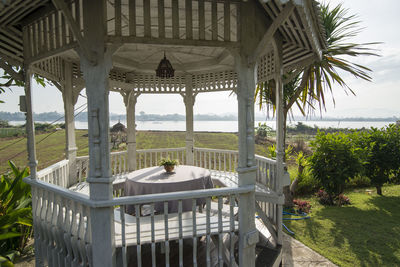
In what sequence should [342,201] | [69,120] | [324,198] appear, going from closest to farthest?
[69,120] → [342,201] → [324,198]

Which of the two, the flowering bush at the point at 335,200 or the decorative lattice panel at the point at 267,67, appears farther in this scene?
the flowering bush at the point at 335,200

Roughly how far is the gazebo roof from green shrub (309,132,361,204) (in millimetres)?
2881

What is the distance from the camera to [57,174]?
4.38m

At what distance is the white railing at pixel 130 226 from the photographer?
2531 millimetres

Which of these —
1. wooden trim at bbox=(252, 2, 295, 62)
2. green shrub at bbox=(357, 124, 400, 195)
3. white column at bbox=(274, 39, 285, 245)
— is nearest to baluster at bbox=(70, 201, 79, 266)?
wooden trim at bbox=(252, 2, 295, 62)

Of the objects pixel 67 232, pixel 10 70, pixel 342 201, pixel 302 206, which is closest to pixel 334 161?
pixel 342 201

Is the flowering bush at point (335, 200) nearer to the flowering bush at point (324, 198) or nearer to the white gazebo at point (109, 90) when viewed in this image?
the flowering bush at point (324, 198)

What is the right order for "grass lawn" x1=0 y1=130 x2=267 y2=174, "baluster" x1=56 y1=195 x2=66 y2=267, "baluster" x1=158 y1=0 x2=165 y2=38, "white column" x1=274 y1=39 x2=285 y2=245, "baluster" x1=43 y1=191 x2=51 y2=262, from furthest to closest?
1. "grass lawn" x1=0 y1=130 x2=267 y2=174
2. "white column" x1=274 y1=39 x2=285 y2=245
3. "baluster" x1=43 y1=191 x2=51 y2=262
4. "baluster" x1=56 y1=195 x2=66 y2=267
5. "baluster" x1=158 y1=0 x2=165 y2=38

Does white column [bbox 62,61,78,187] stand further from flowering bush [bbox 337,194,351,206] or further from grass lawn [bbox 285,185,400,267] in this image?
flowering bush [bbox 337,194,351,206]

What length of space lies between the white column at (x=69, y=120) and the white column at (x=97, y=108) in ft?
9.05

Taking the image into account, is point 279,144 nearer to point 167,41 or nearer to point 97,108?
point 167,41

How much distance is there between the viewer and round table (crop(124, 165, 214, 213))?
3.61 metres

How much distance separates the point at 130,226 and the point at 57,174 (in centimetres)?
239

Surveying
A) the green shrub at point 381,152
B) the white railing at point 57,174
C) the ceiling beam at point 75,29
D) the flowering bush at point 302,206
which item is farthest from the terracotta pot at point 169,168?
the green shrub at point 381,152
